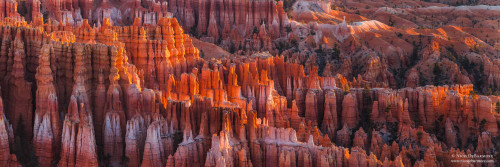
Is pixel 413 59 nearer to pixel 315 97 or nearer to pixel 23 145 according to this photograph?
pixel 315 97

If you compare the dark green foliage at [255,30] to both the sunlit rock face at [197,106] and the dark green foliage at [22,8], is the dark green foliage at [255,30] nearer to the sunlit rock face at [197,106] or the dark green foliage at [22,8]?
the sunlit rock face at [197,106]

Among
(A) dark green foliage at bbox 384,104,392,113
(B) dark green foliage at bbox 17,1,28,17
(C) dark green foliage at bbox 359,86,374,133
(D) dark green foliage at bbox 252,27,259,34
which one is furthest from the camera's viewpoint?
(D) dark green foliage at bbox 252,27,259,34

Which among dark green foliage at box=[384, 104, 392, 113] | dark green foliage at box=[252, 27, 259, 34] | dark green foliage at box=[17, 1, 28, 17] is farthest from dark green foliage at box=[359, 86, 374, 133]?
dark green foliage at box=[17, 1, 28, 17]

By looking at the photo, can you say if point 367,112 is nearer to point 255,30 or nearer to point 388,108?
point 388,108

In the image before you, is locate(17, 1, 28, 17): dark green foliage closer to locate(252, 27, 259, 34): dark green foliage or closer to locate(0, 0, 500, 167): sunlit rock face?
locate(0, 0, 500, 167): sunlit rock face

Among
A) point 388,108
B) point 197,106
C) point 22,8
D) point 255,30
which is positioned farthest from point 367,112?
point 255,30

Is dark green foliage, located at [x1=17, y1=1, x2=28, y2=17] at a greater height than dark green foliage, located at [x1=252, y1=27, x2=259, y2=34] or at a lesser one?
greater

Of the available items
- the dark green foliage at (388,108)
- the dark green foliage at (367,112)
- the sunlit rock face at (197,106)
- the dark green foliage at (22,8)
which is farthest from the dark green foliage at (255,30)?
the dark green foliage at (388,108)

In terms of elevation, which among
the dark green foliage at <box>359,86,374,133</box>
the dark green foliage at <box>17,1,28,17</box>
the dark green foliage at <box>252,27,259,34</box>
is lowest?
the dark green foliage at <box>359,86,374,133</box>
